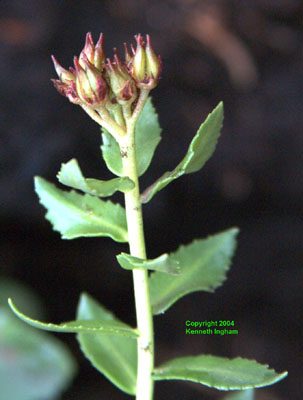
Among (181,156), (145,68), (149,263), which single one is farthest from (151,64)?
(181,156)

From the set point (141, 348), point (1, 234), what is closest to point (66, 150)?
point (1, 234)

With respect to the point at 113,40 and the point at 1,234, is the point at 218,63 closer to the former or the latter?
the point at 113,40

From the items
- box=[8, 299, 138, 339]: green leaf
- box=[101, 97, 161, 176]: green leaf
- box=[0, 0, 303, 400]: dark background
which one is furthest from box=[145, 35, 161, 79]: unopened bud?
box=[0, 0, 303, 400]: dark background

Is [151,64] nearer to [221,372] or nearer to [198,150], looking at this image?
[198,150]

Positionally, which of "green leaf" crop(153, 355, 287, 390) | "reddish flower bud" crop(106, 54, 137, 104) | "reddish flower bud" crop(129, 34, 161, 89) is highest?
"reddish flower bud" crop(129, 34, 161, 89)

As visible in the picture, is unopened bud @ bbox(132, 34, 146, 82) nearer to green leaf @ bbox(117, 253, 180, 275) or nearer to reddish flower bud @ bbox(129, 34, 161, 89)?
reddish flower bud @ bbox(129, 34, 161, 89)

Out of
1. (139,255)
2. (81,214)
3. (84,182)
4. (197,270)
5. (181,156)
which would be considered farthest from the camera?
(181,156)
